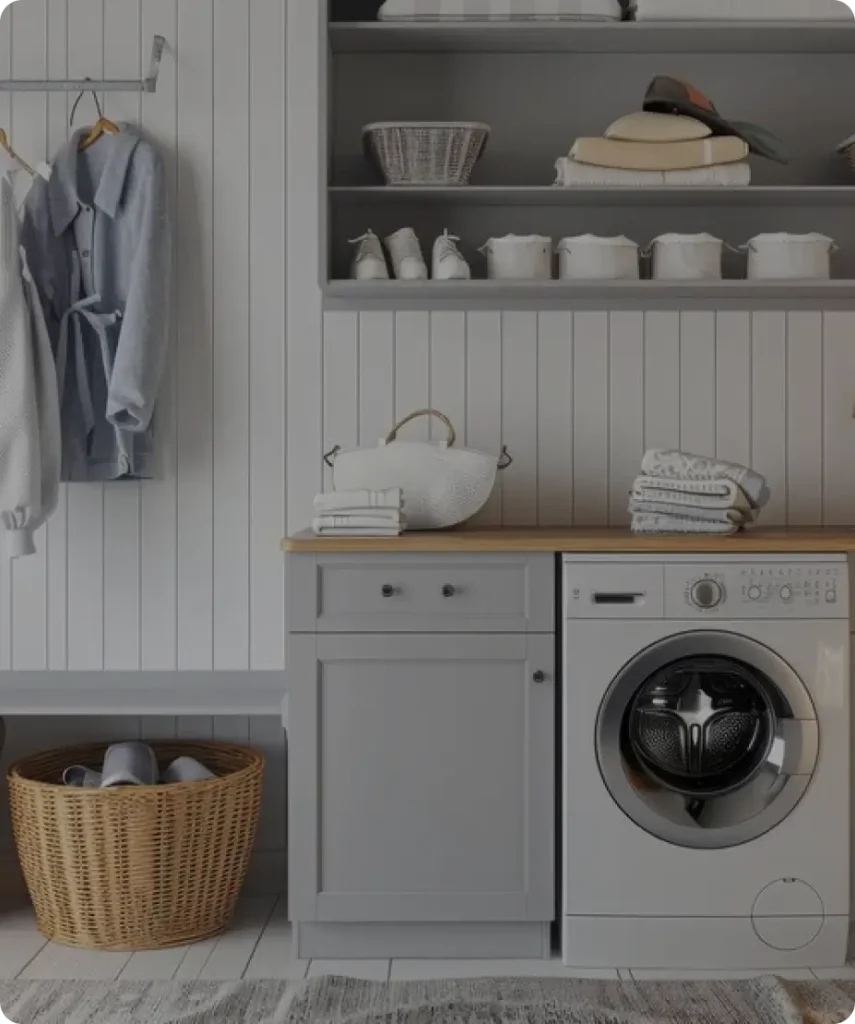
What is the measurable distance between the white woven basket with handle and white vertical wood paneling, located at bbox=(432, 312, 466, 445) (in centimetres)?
31

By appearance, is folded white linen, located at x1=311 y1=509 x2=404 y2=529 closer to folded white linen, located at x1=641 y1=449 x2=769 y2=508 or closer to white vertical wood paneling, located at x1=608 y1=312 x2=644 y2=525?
folded white linen, located at x1=641 y1=449 x2=769 y2=508

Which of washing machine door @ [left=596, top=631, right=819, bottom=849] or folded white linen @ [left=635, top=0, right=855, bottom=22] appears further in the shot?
folded white linen @ [left=635, top=0, right=855, bottom=22]

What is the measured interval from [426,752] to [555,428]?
3.19 ft

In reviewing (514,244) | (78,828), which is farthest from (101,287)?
(78,828)

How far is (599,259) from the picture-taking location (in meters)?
3.19

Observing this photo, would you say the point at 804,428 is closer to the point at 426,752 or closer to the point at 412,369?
the point at 412,369

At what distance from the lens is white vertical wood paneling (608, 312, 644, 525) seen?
→ 344 cm

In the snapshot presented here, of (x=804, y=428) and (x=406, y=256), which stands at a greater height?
(x=406, y=256)

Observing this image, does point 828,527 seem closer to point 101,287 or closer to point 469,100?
point 469,100

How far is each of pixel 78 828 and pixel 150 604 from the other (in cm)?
66

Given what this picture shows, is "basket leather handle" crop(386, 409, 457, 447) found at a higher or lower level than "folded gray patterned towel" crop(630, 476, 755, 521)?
higher

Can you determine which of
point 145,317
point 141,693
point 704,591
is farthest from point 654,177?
point 141,693

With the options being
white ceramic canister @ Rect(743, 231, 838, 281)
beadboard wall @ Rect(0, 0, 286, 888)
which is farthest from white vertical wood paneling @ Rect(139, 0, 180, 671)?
white ceramic canister @ Rect(743, 231, 838, 281)

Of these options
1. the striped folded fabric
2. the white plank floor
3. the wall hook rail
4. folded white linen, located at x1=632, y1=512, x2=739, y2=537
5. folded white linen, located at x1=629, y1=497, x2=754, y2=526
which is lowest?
the white plank floor
